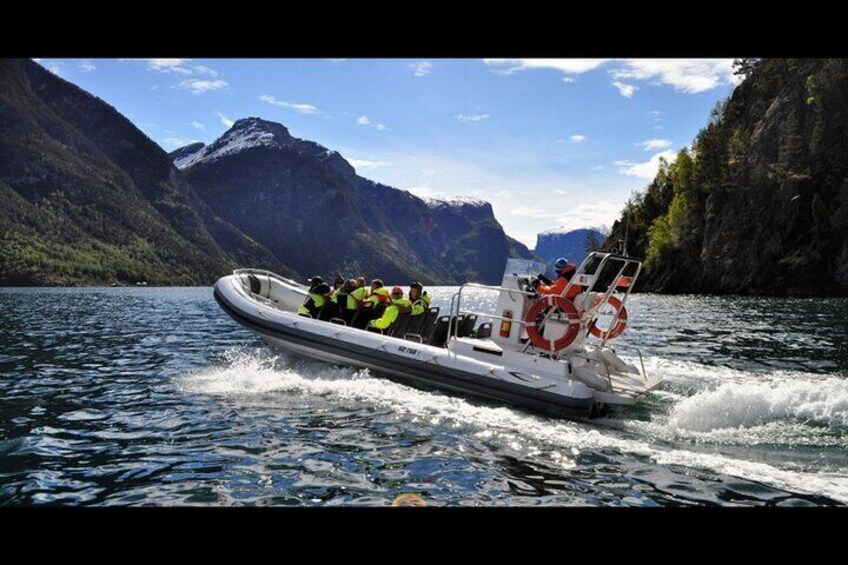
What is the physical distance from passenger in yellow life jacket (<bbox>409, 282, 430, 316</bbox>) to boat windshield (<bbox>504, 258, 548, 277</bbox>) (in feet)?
6.23

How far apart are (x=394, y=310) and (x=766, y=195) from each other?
58877 mm

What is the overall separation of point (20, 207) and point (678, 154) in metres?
133

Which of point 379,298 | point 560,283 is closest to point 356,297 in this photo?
point 379,298

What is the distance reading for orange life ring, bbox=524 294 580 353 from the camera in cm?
1005

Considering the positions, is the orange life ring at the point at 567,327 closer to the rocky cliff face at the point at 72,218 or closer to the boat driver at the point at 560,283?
the boat driver at the point at 560,283

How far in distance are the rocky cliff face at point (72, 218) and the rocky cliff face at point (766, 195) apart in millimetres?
101051

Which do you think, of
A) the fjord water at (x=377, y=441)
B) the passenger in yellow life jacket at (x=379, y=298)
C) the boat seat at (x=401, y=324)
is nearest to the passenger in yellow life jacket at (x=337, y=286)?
the passenger in yellow life jacket at (x=379, y=298)

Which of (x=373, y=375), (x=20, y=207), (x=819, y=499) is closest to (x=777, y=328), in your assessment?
(x=373, y=375)

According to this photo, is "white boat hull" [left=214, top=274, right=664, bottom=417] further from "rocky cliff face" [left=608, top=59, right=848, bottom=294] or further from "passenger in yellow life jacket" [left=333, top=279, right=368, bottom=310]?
"rocky cliff face" [left=608, top=59, right=848, bottom=294]

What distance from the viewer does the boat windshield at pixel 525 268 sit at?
11.2 metres

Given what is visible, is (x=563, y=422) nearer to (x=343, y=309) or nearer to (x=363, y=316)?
(x=363, y=316)

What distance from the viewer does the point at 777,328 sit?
23281 millimetres
